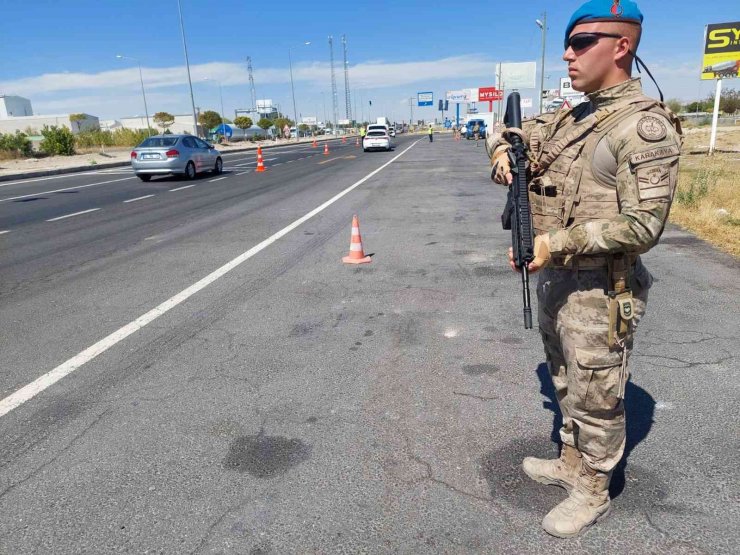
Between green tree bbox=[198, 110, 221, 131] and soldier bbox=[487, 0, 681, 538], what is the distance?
89.5m

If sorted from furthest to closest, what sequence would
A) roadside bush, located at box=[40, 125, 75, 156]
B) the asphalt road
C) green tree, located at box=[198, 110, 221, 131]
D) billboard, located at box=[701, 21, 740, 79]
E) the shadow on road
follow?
green tree, located at box=[198, 110, 221, 131], roadside bush, located at box=[40, 125, 75, 156], billboard, located at box=[701, 21, 740, 79], the shadow on road, the asphalt road

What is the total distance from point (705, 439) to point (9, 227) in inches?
467

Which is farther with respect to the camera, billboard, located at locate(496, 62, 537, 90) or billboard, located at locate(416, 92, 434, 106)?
billboard, located at locate(416, 92, 434, 106)

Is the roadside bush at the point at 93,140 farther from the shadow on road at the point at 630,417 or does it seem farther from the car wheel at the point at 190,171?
the shadow on road at the point at 630,417

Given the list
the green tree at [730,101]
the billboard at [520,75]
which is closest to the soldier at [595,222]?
the green tree at [730,101]

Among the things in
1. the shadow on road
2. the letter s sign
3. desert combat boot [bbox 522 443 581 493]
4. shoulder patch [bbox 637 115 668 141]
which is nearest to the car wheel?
the shadow on road

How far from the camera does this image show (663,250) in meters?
7.00

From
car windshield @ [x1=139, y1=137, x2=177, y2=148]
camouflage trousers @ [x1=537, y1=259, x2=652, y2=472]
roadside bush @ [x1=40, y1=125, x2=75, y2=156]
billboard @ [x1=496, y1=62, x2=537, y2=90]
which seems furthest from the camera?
billboard @ [x1=496, y1=62, x2=537, y2=90]

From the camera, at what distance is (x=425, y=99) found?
11912 centimetres

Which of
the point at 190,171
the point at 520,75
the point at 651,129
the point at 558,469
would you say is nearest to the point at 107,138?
the point at 190,171

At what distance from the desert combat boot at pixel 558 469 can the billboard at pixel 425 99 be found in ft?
403

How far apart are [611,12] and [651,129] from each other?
454 mm

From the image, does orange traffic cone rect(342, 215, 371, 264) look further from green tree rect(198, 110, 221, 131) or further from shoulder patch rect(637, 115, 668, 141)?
green tree rect(198, 110, 221, 131)

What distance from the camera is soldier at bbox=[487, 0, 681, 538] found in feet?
6.03
